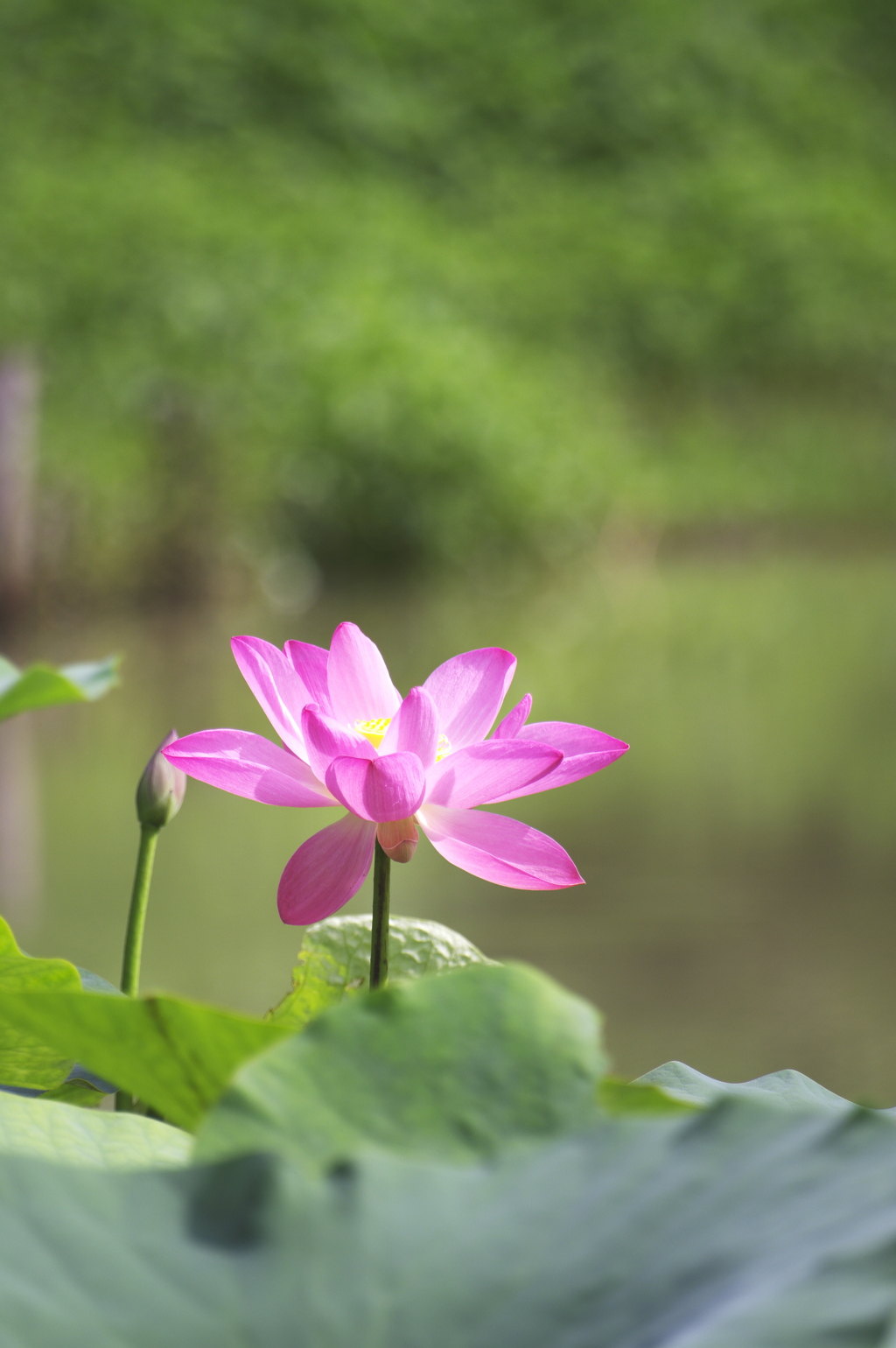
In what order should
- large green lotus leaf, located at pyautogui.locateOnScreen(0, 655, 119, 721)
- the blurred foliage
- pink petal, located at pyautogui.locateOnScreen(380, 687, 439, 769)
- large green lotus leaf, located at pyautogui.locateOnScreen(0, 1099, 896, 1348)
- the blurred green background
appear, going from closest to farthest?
large green lotus leaf, located at pyautogui.locateOnScreen(0, 1099, 896, 1348), pink petal, located at pyautogui.locateOnScreen(380, 687, 439, 769), large green lotus leaf, located at pyautogui.locateOnScreen(0, 655, 119, 721), the blurred green background, the blurred foliage

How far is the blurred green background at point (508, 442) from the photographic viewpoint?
49.7 inches

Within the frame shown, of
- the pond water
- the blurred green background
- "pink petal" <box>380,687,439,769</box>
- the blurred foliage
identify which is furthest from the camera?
the blurred foliage

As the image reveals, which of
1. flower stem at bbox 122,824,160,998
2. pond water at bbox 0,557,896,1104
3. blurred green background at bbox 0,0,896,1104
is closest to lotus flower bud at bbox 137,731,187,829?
flower stem at bbox 122,824,160,998

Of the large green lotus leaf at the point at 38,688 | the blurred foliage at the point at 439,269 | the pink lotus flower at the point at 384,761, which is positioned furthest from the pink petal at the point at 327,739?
the blurred foliage at the point at 439,269

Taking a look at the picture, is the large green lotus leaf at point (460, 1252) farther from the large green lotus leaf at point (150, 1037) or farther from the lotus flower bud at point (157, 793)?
the lotus flower bud at point (157, 793)

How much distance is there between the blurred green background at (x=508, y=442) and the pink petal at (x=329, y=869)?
0.41 meters

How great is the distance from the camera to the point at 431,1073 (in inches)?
7.4

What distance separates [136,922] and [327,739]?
3.4 inches

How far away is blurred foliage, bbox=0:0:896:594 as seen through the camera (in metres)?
3.65

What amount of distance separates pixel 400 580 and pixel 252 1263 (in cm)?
376

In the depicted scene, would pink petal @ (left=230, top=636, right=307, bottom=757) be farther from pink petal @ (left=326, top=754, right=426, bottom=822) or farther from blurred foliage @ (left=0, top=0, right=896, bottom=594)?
blurred foliage @ (left=0, top=0, right=896, bottom=594)

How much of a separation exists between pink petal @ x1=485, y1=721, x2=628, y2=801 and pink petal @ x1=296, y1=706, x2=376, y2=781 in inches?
1.1

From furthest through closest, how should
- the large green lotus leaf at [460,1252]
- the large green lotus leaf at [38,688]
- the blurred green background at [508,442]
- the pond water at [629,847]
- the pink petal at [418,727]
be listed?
the blurred green background at [508,442]
the pond water at [629,847]
the large green lotus leaf at [38,688]
the pink petal at [418,727]
the large green lotus leaf at [460,1252]

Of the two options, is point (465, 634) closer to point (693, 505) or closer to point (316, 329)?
point (316, 329)
